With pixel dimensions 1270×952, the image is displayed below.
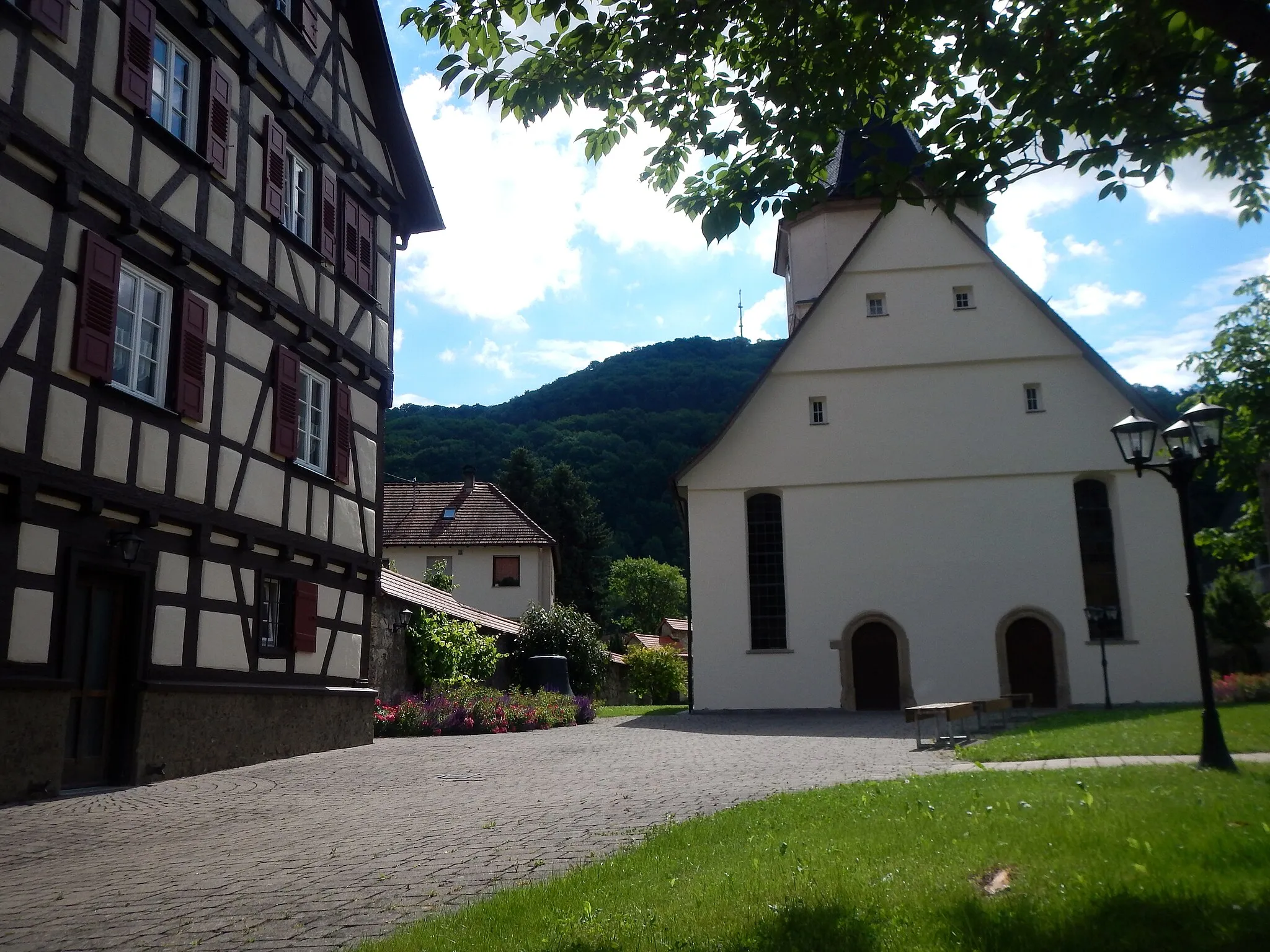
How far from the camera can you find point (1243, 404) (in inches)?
1139

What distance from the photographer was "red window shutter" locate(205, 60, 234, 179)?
1232 cm

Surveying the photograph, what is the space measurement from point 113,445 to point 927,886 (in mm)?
8768

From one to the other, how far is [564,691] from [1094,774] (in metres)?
18.3

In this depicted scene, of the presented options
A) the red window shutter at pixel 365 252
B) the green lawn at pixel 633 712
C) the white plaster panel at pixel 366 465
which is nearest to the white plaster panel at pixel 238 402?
the white plaster panel at pixel 366 465

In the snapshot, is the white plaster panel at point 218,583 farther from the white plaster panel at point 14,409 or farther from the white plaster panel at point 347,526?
the white plaster panel at point 14,409

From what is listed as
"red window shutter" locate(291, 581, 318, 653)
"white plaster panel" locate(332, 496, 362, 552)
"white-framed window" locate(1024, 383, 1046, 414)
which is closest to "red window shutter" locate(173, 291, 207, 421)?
"red window shutter" locate(291, 581, 318, 653)

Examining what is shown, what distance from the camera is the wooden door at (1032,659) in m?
24.6

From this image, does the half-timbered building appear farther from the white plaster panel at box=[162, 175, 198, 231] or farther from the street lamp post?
the street lamp post

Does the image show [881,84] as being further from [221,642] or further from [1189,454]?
[221,642]

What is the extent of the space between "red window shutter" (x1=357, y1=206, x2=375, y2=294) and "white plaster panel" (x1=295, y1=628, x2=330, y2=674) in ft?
17.0

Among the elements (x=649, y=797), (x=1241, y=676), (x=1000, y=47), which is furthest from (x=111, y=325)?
(x=1241, y=676)

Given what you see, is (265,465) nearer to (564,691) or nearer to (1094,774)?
(1094,774)

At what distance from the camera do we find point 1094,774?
872 cm

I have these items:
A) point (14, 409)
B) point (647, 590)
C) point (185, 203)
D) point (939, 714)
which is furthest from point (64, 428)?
point (647, 590)
